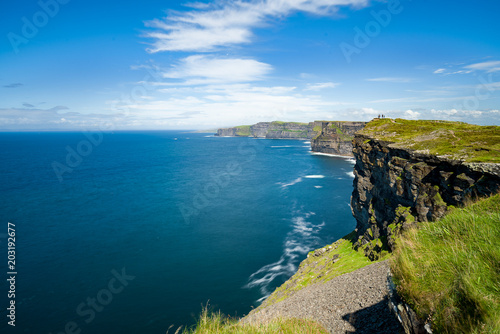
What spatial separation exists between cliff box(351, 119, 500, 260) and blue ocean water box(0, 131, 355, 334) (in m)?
17.3

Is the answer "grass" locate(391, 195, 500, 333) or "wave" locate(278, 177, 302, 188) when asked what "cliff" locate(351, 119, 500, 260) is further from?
"wave" locate(278, 177, 302, 188)

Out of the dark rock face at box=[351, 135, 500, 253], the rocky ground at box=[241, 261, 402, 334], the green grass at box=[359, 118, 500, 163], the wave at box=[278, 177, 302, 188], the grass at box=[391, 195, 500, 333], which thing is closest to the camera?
the grass at box=[391, 195, 500, 333]

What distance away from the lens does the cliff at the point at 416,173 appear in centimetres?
2341

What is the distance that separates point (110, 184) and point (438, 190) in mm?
104569

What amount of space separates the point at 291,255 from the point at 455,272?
45.3 meters

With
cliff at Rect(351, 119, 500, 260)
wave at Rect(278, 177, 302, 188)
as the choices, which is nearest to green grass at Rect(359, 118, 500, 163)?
cliff at Rect(351, 119, 500, 260)

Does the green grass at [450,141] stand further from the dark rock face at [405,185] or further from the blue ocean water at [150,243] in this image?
the blue ocean water at [150,243]

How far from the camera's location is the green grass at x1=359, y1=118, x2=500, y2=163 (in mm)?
24500

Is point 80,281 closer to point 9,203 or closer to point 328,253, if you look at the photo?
point 328,253

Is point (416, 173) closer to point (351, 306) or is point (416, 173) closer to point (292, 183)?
point (351, 306)

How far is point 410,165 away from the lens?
30.7 m

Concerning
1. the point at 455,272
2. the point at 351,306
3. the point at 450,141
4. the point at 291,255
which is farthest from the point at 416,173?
the point at 291,255

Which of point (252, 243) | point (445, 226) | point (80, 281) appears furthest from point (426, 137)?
point (80, 281)

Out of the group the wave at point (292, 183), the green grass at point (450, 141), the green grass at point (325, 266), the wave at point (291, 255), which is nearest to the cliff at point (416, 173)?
the green grass at point (450, 141)
